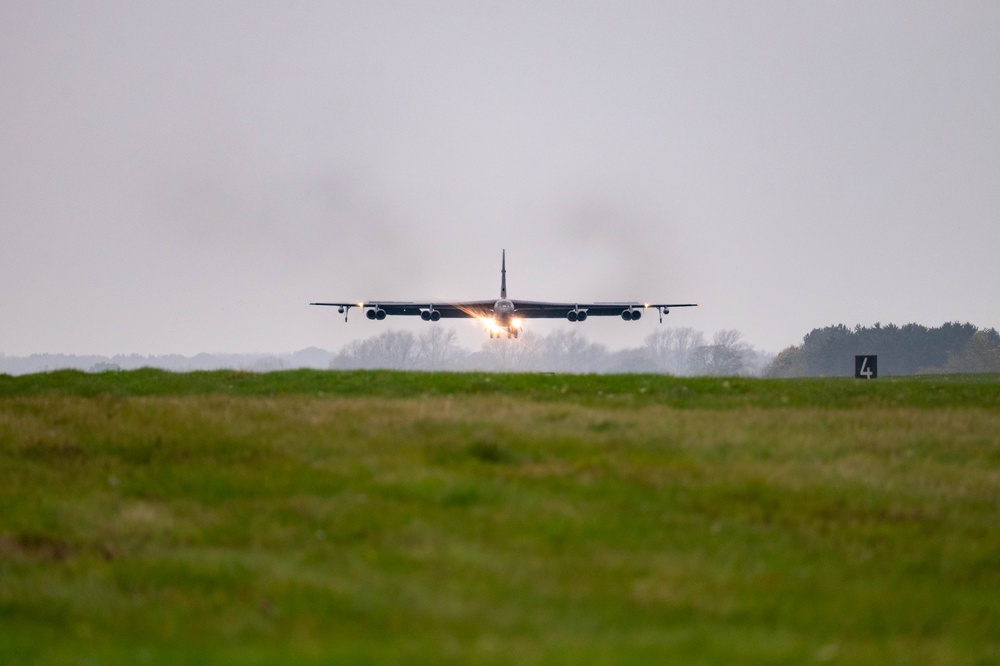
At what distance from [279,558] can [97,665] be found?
3684mm

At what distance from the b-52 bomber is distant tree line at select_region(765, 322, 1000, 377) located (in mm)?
62339

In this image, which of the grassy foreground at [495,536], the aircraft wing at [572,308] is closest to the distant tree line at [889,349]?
the aircraft wing at [572,308]

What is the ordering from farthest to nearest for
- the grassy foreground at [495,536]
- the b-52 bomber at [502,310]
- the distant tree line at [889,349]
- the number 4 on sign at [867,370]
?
the distant tree line at [889,349], the b-52 bomber at [502,310], the number 4 on sign at [867,370], the grassy foreground at [495,536]

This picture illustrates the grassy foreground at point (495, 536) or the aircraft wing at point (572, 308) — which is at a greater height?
the aircraft wing at point (572, 308)

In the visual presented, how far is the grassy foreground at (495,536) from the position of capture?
31.1 ft

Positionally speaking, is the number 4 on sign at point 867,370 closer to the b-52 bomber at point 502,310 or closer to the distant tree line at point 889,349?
the b-52 bomber at point 502,310

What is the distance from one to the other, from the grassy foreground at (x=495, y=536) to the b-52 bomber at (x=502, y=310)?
50.9 meters

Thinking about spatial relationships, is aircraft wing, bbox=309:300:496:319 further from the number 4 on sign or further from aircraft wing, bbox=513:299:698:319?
the number 4 on sign

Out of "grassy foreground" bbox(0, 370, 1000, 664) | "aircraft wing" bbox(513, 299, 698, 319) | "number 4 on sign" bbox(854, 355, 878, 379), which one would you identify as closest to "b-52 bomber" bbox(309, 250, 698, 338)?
"aircraft wing" bbox(513, 299, 698, 319)

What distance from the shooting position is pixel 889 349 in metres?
136

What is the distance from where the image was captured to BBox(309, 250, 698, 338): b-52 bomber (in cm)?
7544

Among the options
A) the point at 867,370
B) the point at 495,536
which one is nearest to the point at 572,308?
the point at 867,370

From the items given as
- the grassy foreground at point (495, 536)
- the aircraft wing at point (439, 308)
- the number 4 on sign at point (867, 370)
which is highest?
the aircraft wing at point (439, 308)

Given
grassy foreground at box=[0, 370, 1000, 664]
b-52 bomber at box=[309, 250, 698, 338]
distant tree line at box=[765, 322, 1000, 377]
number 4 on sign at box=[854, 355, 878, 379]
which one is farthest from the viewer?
distant tree line at box=[765, 322, 1000, 377]
